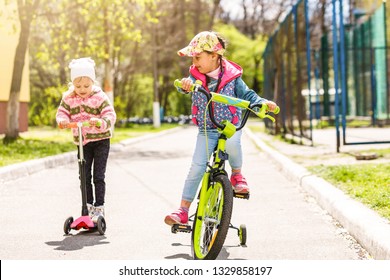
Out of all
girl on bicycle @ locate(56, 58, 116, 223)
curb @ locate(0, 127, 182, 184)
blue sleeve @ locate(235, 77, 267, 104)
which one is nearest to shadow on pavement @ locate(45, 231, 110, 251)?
girl on bicycle @ locate(56, 58, 116, 223)

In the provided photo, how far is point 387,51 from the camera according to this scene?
24.8 metres

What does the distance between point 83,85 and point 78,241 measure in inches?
45.7

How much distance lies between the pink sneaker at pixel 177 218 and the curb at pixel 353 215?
4.10 feet

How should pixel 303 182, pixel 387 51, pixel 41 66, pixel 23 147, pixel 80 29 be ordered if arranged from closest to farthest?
pixel 303 182 < pixel 23 147 < pixel 387 51 < pixel 80 29 < pixel 41 66

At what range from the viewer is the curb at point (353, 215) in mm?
5043

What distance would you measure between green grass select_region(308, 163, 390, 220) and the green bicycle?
164cm

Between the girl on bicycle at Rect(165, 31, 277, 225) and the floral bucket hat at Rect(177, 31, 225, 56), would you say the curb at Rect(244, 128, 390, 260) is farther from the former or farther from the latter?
the floral bucket hat at Rect(177, 31, 225, 56)

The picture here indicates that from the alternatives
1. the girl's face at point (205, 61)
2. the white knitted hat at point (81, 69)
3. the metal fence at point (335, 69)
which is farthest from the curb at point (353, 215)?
the metal fence at point (335, 69)

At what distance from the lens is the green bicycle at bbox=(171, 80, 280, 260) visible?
15.2 feet

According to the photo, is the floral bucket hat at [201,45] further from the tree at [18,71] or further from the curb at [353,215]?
the tree at [18,71]

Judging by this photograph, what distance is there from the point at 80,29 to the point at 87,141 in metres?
27.2

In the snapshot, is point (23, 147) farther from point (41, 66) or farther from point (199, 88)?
point (41, 66)

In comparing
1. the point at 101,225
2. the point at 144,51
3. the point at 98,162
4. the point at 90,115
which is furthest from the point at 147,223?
the point at 144,51

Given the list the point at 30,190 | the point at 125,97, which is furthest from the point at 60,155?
the point at 125,97
